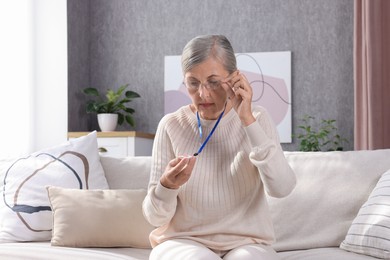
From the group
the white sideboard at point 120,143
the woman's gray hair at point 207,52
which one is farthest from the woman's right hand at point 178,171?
the white sideboard at point 120,143

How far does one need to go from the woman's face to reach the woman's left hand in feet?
0.09

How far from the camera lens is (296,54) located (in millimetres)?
5555

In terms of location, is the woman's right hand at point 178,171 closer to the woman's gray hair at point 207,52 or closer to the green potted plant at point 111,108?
the woman's gray hair at point 207,52

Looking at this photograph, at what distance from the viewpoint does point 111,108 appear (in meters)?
5.58

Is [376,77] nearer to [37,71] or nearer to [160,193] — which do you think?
[37,71]

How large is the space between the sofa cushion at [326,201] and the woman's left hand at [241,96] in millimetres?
727

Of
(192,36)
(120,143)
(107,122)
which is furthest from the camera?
(192,36)

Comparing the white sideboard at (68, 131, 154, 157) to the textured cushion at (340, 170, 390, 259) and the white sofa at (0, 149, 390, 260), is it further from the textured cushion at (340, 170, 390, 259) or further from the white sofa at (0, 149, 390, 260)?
the textured cushion at (340, 170, 390, 259)

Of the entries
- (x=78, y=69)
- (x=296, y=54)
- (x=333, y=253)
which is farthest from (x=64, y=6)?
(x=333, y=253)

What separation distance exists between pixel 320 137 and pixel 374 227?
A: 2.99 metres

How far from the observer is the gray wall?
550 centimetres

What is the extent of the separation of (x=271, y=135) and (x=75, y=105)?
3913mm

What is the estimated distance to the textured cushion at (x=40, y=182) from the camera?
2.67m

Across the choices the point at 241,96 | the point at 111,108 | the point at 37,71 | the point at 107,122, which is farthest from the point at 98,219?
the point at 37,71
